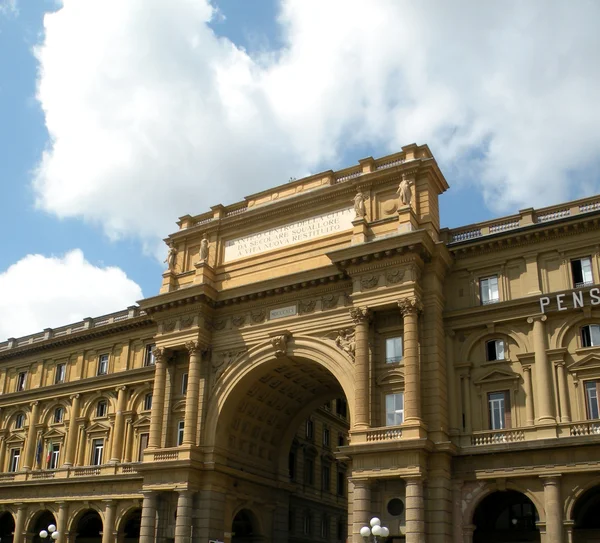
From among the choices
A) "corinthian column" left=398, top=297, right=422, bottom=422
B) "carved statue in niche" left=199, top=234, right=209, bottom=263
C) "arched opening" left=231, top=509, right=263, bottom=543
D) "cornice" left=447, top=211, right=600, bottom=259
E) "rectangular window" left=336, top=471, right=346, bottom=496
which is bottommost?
"arched opening" left=231, top=509, right=263, bottom=543

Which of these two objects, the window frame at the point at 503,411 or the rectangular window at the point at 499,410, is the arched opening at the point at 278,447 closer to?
the window frame at the point at 503,411

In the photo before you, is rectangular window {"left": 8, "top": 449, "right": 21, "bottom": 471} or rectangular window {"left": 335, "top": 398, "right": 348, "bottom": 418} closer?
rectangular window {"left": 8, "top": 449, "right": 21, "bottom": 471}

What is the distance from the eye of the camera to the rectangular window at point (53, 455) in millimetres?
57438

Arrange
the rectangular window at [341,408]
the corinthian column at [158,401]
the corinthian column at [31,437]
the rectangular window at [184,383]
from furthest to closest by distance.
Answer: the rectangular window at [341,408] → the corinthian column at [31,437] → the rectangular window at [184,383] → the corinthian column at [158,401]

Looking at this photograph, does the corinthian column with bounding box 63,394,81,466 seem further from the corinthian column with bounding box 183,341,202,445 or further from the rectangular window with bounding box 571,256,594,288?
the rectangular window with bounding box 571,256,594,288

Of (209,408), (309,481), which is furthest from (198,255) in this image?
(309,481)

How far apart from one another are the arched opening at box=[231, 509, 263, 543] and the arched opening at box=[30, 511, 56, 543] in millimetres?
15679

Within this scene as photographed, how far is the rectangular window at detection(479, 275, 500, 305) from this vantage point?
40562mm

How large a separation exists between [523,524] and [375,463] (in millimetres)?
9374

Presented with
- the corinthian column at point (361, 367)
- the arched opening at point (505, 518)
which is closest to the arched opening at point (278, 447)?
the corinthian column at point (361, 367)

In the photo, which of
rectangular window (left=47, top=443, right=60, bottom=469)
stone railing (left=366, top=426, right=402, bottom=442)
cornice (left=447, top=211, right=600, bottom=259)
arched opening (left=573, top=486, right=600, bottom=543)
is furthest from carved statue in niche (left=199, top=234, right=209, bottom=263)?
arched opening (left=573, top=486, right=600, bottom=543)

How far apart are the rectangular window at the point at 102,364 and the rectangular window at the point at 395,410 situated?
89.0ft

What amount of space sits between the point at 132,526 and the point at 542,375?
108ft

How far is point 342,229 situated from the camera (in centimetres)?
4556
